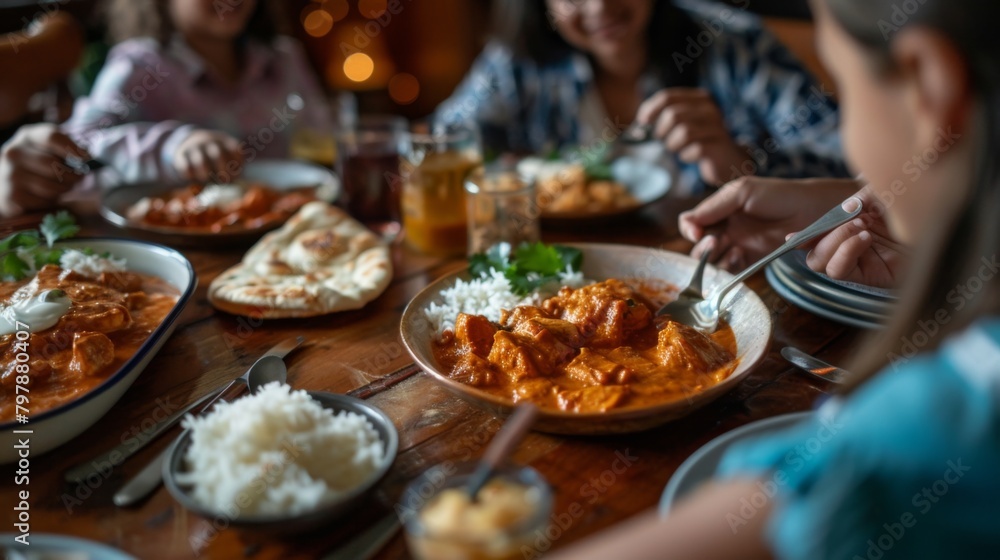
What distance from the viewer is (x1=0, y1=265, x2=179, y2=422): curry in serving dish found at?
139cm

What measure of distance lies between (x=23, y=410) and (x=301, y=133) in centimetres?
231

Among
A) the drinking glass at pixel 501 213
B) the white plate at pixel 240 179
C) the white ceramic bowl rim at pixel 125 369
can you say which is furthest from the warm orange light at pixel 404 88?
the white ceramic bowl rim at pixel 125 369

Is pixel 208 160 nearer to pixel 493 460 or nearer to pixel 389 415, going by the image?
pixel 389 415

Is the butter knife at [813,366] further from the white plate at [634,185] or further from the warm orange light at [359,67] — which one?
the warm orange light at [359,67]

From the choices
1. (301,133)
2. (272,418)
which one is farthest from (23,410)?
(301,133)

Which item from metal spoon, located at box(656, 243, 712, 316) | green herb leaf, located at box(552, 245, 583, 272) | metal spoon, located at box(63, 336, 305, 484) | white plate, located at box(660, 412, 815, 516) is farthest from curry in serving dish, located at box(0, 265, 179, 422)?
metal spoon, located at box(656, 243, 712, 316)

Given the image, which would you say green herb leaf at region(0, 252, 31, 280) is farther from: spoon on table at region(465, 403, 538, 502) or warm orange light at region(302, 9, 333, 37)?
warm orange light at region(302, 9, 333, 37)

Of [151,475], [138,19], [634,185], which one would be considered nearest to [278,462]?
[151,475]

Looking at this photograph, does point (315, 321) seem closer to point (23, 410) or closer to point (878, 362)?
point (23, 410)

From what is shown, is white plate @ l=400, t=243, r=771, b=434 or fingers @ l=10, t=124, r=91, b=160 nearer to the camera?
white plate @ l=400, t=243, r=771, b=434

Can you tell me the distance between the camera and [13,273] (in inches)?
69.9
